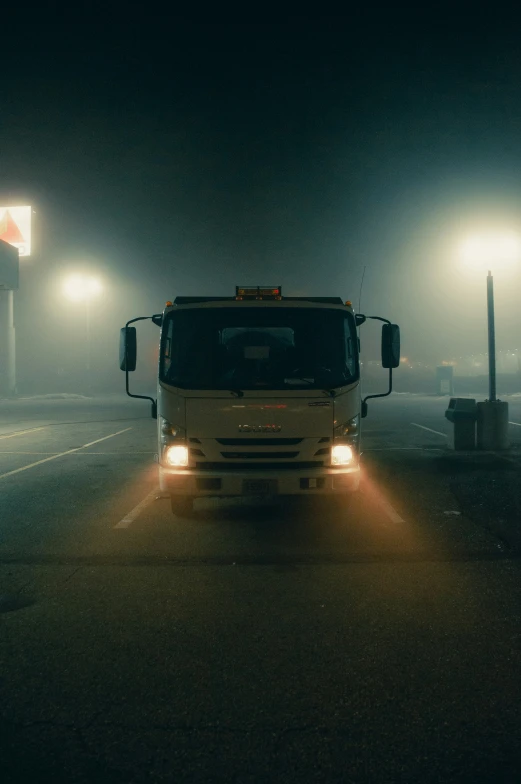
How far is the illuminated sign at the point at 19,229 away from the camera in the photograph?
5469 cm

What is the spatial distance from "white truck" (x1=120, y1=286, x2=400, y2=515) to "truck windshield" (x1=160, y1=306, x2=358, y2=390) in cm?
1

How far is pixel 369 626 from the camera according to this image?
432 centimetres

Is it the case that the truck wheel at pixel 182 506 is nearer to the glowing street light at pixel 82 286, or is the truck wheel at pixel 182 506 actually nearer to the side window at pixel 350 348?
the side window at pixel 350 348

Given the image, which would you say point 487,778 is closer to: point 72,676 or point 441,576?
point 72,676

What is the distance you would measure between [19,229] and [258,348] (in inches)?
2109

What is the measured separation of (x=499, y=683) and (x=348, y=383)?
3927 mm

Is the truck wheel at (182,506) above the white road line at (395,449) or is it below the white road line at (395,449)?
above

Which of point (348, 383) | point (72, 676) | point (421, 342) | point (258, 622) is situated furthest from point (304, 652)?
point (421, 342)

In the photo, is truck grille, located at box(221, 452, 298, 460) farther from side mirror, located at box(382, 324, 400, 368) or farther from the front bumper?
side mirror, located at box(382, 324, 400, 368)

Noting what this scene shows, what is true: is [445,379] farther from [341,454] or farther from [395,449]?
[341,454]

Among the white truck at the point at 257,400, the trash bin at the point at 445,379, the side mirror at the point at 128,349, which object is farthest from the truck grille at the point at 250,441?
the trash bin at the point at 445,379

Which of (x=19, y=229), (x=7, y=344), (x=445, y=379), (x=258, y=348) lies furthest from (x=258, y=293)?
(x=19, y=229)

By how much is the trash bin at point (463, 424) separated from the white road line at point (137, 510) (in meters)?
7.68

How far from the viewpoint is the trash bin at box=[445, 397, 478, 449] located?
14.4 m
